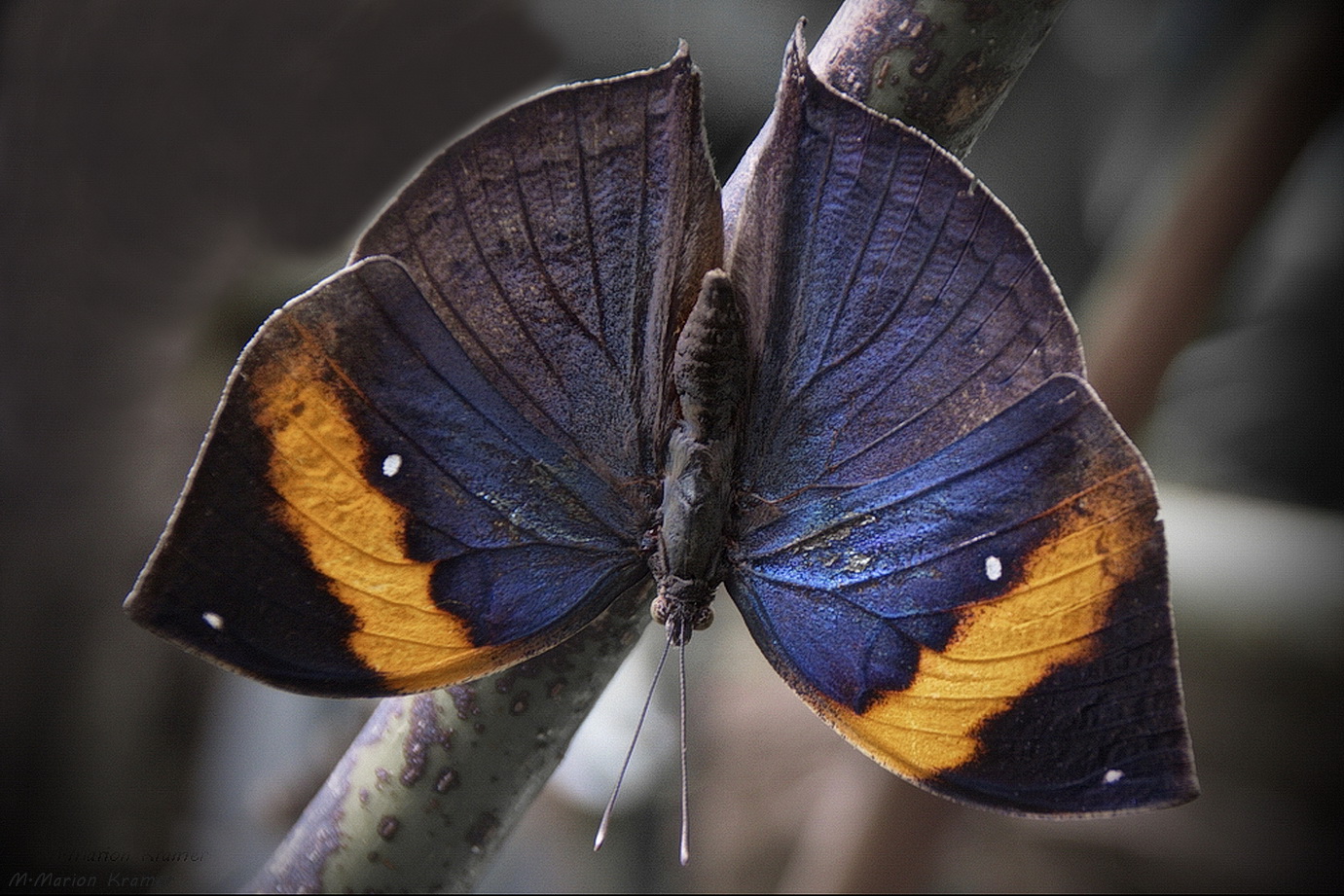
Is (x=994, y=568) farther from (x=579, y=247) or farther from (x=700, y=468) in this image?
(x=579, y=247)

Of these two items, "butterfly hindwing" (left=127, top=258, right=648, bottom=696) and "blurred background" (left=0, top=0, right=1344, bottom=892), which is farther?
"blurred background" (left=0, top=0, right=1344, bottom=892)

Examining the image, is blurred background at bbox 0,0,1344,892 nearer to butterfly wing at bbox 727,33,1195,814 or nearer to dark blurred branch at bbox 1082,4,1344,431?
dark blurred branch at bbox 1082,4,1344,431

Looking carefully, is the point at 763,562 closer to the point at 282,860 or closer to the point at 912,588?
the point at 912,588

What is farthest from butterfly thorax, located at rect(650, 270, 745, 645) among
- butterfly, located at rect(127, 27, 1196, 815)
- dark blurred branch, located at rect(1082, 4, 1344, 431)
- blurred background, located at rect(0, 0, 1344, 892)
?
dark blurred branch, located at rect(1082, 4, 1344, 431)

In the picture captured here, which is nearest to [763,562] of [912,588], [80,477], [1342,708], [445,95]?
[912,588]

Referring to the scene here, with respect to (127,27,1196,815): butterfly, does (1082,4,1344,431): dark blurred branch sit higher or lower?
higher

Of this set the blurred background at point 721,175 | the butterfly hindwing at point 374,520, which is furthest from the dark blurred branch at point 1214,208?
the butterfly hindwing at point 374,520

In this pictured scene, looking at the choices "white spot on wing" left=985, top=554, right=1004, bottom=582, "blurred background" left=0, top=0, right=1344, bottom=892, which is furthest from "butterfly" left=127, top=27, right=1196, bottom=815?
"blurred background" left=0, top=0, right=1344, bottom=892
